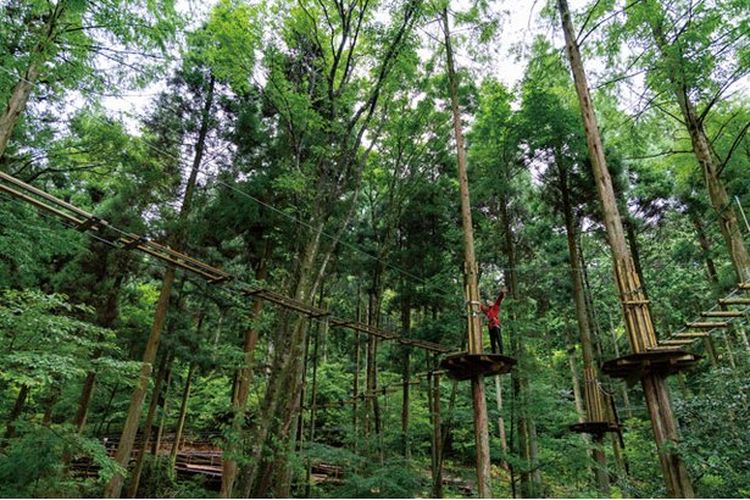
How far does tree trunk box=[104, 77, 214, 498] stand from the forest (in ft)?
0.19

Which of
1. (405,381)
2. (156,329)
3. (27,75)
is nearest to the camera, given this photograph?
(27,75)

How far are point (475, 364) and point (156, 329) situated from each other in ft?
21.2

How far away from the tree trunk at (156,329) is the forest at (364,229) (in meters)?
0.06

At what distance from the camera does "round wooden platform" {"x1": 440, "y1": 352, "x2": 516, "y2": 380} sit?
502cm

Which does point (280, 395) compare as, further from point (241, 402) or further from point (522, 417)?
point (522, 417)

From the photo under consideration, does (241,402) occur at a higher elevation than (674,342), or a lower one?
lower

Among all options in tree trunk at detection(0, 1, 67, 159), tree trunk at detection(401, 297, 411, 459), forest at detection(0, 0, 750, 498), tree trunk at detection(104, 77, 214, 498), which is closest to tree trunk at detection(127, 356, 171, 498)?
forest at detection(0, 0, 750, 498)

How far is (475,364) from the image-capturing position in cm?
514

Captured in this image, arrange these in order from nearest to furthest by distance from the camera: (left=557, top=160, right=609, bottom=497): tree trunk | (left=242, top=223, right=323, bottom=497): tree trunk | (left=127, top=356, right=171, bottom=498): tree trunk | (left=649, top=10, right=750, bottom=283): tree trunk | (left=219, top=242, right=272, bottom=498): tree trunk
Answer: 1. (left=219, top=242, right=272, bottom=498): tree trunk
2. (left=242, top=223, right=323, bottom=497): tree trunk
3. (left=649, top=10, right=750, bottom=283): tree trunk
4. (left=557, top=160, right=609, bottom=497): tree trunk
5. (left=127, top=356, right=171, bottom=498): tree trunk

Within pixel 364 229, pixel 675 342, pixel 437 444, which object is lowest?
pixel 437 444

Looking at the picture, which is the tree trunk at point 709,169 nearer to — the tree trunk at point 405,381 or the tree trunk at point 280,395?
the tree trunk at point 405,381

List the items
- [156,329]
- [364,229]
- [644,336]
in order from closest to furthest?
[644,336]
[156,329]
[364,229]

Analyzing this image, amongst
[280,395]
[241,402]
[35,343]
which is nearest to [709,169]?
[280,395]

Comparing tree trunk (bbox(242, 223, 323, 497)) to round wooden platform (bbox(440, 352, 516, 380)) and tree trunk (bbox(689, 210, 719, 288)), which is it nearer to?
round wooden platform (bbox(440, 352, 516, 380))
